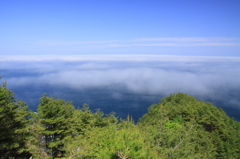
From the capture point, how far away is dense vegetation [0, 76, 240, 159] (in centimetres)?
1639

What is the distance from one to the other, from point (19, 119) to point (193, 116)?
37.1 meters

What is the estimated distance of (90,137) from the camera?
2397 centimetres

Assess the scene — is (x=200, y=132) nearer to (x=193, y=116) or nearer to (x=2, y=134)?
(x=193, y=116)

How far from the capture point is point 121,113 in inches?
6019

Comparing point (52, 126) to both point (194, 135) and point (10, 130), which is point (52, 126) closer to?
point (10, 130)

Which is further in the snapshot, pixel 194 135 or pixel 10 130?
pixel 194 135

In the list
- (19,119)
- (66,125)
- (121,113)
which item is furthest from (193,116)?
(121,113)

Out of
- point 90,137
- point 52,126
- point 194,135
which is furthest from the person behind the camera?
point 194,135

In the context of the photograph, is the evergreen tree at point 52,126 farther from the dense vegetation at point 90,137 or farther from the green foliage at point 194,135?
the green foliage at point 194,135

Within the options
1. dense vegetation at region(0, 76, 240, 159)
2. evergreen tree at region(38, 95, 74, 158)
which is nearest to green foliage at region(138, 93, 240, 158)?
dense vegetation at region(0, 76, 240, 159)

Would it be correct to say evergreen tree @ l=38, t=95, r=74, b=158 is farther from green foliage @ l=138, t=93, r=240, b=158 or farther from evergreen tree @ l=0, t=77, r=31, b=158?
green foliage @ l=138, t=93, r=240, b=158

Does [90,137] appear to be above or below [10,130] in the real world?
below

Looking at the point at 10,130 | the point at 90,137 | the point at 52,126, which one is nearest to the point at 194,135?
the point at 90,137

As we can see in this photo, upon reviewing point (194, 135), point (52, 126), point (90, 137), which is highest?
point (52, 126)
